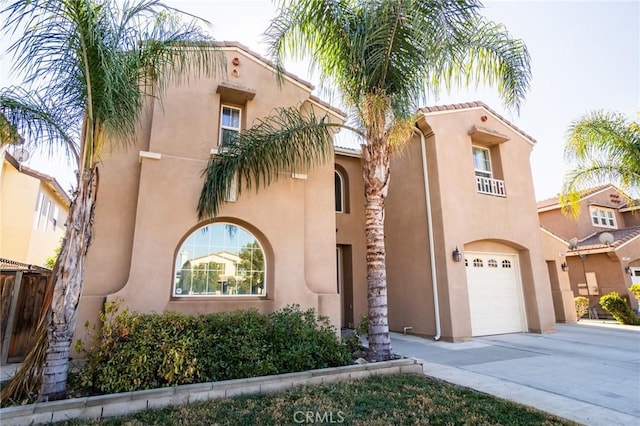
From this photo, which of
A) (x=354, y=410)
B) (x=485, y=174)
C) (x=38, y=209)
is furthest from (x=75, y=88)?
(x=38, y=209)

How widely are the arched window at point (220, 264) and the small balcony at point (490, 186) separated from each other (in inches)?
371

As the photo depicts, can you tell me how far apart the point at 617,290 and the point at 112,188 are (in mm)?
26707

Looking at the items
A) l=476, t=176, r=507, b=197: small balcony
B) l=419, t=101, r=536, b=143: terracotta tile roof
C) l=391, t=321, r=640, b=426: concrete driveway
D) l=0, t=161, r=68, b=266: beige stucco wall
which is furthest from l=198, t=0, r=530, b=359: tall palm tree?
l=0, t=161, r=68, b=266: beige stucco wall

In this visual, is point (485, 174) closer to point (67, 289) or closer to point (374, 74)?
point (374, 74)

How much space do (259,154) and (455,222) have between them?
7.76 meters

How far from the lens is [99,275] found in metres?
8.09

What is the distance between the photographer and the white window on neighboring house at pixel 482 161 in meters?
14.4

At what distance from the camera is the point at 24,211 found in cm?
1612

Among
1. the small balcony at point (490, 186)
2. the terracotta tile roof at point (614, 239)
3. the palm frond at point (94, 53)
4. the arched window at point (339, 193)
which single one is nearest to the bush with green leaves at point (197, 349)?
the palm frond at point (94, 53)

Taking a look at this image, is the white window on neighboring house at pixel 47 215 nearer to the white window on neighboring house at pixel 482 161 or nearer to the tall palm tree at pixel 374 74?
the tall palm tree at pixel 374 74

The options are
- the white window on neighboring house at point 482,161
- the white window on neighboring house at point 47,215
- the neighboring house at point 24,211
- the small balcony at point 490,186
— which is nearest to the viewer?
the small balcony at point 490,186

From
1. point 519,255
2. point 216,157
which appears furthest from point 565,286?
point 216,157

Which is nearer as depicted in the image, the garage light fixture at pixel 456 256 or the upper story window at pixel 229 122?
the upper story window at pixel 229 122

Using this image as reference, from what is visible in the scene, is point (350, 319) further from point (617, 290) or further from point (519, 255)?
point (617, 290)
